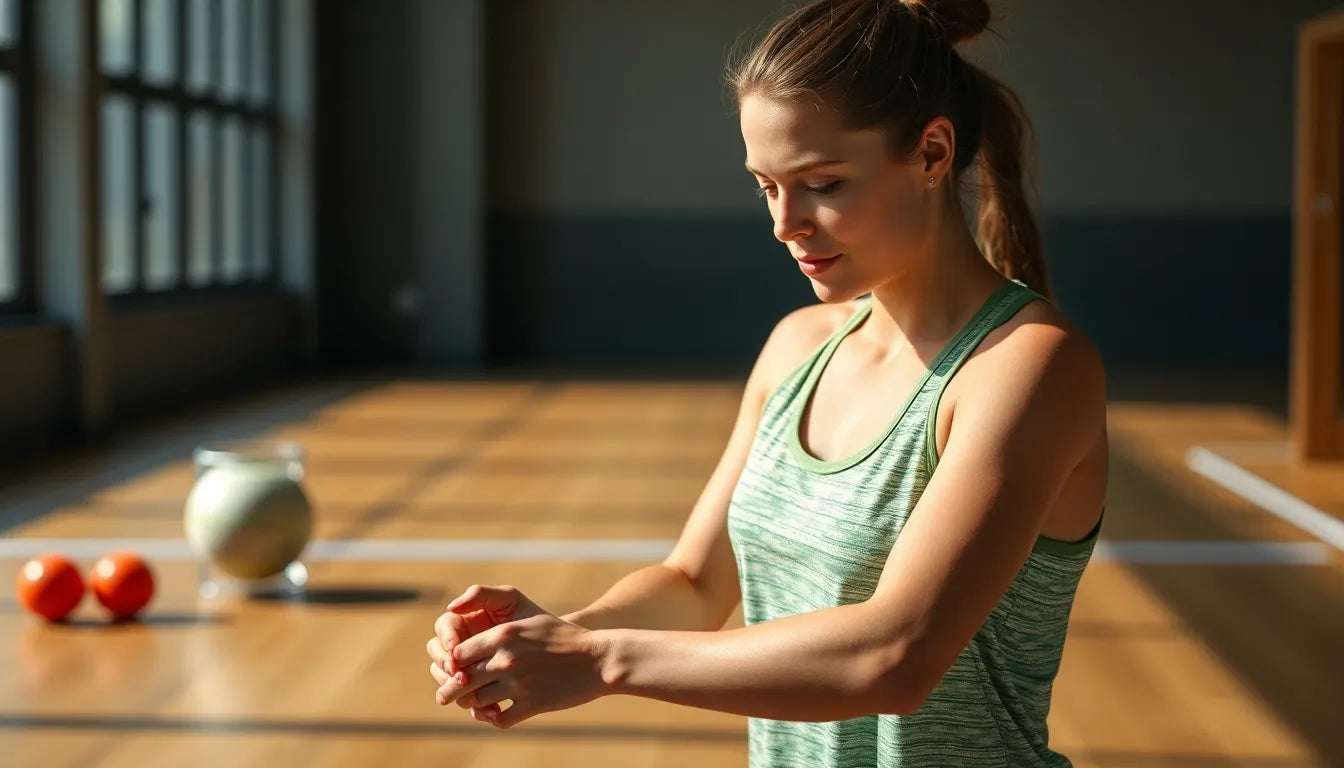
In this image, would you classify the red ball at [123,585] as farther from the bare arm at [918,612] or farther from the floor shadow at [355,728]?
the bare arm at [918,612]

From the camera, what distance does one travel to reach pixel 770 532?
4.21 feet

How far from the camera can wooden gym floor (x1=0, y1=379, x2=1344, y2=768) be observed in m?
3.10

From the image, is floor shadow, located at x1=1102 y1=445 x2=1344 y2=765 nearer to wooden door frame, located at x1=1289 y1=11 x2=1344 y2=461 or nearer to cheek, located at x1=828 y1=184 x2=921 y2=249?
wooden door frame, located at x1=1289 y1=11 x2=1344 y2=461

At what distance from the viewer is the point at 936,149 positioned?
3.99 feet

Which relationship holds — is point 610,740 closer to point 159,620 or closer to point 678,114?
point 159,620

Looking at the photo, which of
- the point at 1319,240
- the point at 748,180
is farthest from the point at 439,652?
the point at 748,180

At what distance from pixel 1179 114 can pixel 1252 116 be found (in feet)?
1.52

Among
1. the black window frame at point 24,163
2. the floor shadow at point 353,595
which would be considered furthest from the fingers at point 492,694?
the black window frame at point 24,163

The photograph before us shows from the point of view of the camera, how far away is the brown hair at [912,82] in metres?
1.16

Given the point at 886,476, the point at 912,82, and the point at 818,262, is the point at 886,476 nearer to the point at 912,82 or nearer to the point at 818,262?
the point at 818,262

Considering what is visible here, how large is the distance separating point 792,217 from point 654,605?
14.3 inches

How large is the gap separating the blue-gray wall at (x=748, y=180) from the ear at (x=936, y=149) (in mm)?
9880

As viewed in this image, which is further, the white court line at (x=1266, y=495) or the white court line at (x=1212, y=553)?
the white court line at (x=1266, y=495)

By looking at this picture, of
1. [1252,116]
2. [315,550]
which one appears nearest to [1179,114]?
[1252,116]
